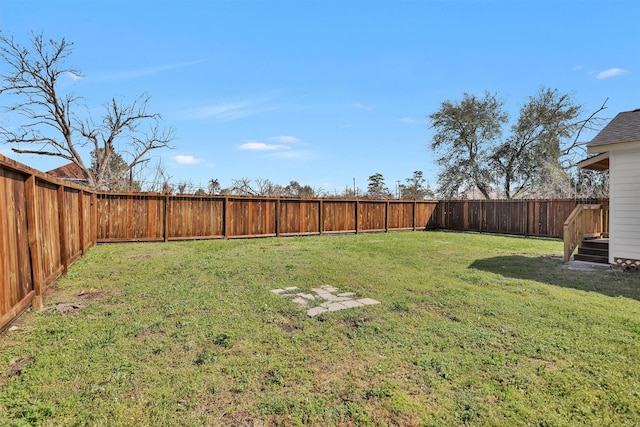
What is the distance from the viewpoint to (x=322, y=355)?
8.18ft

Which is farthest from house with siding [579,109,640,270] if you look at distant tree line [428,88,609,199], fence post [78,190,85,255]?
distant tree line [428,88,609,199]

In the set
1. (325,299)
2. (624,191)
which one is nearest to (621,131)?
(624,191)

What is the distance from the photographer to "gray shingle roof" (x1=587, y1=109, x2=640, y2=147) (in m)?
6.13


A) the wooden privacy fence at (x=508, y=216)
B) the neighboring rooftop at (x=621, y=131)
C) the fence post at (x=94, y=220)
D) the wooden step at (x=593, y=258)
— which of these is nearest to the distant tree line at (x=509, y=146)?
the wooden privacy fence at (x=508, y=216)

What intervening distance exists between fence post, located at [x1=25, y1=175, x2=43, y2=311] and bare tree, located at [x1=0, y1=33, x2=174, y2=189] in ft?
42.6

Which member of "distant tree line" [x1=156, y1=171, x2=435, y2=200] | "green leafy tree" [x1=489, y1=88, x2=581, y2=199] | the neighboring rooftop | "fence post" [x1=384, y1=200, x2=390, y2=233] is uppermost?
"green leafy tree" [x1=489, y1=88, x2=581, y2=199]

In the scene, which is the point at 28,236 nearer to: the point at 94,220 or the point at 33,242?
the point at 33,242

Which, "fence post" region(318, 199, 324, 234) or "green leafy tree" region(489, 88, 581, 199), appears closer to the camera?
"fence post" region(318, 199, 324, 234)

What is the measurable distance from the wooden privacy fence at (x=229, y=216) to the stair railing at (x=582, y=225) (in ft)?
24.0

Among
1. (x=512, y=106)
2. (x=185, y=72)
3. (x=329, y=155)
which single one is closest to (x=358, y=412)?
(x=185, y=72)

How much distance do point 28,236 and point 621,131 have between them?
992 cm

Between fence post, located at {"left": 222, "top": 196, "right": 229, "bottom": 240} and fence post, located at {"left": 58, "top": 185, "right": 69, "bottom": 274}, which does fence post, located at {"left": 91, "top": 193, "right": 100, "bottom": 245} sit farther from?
fence post, located at {"left": 58, "top": 185, "right": 69, "bottom": 274}

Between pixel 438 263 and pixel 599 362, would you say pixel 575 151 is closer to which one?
pixel 438 263

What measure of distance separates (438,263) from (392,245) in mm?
2673
